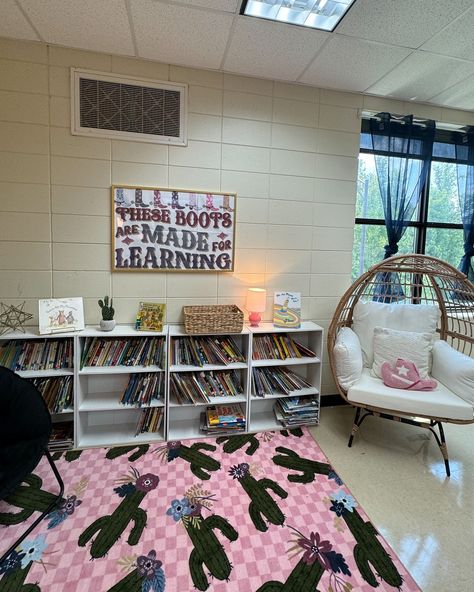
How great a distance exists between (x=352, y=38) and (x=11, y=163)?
7.43 ft

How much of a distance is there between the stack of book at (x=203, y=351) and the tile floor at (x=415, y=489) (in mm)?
880

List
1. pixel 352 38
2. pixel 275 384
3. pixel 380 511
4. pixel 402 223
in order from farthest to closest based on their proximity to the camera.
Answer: pixel 402 223 < pixel 275 384 < pixel 352 38 < pixel 380 511

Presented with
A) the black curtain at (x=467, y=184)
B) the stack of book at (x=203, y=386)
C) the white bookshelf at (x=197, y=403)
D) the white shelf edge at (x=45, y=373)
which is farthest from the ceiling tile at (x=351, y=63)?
the white shelf edge at (x=45, y=373)

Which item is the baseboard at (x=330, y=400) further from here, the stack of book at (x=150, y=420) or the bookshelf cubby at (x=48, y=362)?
the bookshelf cubby at (x=48, y=362)

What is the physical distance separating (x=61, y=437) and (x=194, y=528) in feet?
3.75

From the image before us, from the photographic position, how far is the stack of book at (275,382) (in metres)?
2.38

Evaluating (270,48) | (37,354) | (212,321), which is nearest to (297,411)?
(212,321)

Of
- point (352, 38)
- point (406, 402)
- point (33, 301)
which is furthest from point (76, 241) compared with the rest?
point (406, 402)

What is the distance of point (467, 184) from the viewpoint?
3.01 meters

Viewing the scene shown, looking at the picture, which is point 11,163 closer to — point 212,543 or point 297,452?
point 212,543

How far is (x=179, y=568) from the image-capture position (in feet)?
4.44

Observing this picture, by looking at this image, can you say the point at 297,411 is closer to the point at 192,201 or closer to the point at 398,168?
the point at 192,201

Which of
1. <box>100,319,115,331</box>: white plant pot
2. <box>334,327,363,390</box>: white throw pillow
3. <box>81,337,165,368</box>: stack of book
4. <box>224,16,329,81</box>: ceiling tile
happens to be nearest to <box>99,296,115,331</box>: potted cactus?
<box>100,319,115,331</box>: white plant pot

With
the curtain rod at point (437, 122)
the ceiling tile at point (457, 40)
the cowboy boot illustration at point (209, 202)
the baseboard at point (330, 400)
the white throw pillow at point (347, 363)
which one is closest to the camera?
the ceiling tile at point (457, 40)
